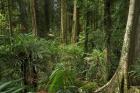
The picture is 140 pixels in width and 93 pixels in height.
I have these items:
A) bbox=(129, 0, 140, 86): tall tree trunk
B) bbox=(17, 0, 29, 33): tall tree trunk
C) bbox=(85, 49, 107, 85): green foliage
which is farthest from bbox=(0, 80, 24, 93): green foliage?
bbox=(17, 0, 29, 33): tall tree trunk

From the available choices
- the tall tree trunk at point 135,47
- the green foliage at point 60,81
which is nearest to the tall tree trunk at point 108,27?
the tall tree trunk at point 135,47

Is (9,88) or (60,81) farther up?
(9,88)

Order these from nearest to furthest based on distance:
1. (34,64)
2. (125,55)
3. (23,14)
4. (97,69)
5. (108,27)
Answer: (34,64) < (125,55) < (108,27) < (97,69) < (23,14)

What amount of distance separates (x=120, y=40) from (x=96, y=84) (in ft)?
7.28

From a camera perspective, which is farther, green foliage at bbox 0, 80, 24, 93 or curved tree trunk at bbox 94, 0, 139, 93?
curved tree trunk at bbox 94, 0, 139, 93

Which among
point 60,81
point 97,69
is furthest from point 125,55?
point 97,69

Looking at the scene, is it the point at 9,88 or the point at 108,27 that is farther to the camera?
the point at 108,27

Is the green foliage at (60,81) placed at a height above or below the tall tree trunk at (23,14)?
below

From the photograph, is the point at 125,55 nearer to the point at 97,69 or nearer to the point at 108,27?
the point at 108,27

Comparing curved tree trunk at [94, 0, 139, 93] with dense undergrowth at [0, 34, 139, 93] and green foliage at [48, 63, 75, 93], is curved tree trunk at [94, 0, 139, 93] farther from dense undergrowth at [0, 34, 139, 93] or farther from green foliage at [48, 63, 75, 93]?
green foliage at [48, 63, 75, 93]

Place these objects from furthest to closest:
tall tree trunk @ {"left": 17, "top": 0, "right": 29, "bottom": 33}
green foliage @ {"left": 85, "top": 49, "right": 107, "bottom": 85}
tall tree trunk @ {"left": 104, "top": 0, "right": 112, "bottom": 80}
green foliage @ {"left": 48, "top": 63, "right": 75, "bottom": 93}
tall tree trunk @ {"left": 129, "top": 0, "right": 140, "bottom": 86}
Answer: tall tree trunk @ {"left": 17, "top": 0, "right": 29, "bottom": 33}, green foliage @ {"left": 85, "top": 49, "right": 107, "bottom": 85}, tall tree trunk @ {"left": 104, "top": 0, "right": 112, "bottom": 80}, tall tree trunk @ {"left": 129, "top": 0, "right": 140, "bottom": 86}, green foliage @ {"left": 48, "top": 63, "right": 75, "bottom": 93}

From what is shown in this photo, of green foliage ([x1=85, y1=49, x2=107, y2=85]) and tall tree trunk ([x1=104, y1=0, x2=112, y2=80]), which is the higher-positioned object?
tall tree trunk ([x1=104, y1=0, x2=112, y2=80])

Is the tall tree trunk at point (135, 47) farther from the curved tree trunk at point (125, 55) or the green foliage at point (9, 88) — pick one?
the green foliage at point (9, 88)

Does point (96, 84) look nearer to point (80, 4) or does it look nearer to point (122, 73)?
point (122, 73)
